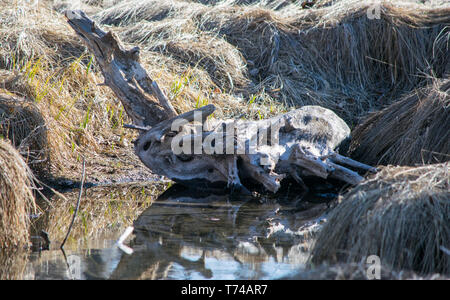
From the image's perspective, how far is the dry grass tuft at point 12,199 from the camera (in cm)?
392

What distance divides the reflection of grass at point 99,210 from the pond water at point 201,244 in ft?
0.38

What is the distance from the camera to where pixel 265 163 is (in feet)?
18.0

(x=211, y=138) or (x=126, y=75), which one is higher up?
(x=126, y=75)

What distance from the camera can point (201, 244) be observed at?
4324 millimetres

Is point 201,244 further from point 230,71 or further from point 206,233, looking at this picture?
point 230,71

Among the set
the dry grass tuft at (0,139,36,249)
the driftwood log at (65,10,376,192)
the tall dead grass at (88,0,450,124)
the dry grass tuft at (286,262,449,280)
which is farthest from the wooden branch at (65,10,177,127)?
the dry grass tuft at (286,262,449,280)

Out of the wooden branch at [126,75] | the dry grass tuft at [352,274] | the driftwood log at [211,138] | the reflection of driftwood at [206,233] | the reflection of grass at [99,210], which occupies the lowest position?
the reflection of driftwood at [206,233]

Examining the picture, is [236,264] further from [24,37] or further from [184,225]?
[24,37]

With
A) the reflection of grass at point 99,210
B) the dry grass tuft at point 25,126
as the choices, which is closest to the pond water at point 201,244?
the reflection of grass at point 99,210

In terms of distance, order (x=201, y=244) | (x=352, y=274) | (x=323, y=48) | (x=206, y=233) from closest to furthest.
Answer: (x=352, y=274), (x=201, y=244), (x=206, y=233), (x=323, y=48)

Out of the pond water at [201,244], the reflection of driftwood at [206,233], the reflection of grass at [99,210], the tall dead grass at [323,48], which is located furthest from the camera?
the tall dead grass at [323,48]

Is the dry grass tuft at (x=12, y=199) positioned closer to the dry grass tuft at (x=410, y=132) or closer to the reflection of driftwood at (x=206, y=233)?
the reflection of driftwood at (x=206, y=233)

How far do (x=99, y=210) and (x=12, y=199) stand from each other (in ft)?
4.89

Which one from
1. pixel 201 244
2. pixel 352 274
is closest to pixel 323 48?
pixel 201 244
